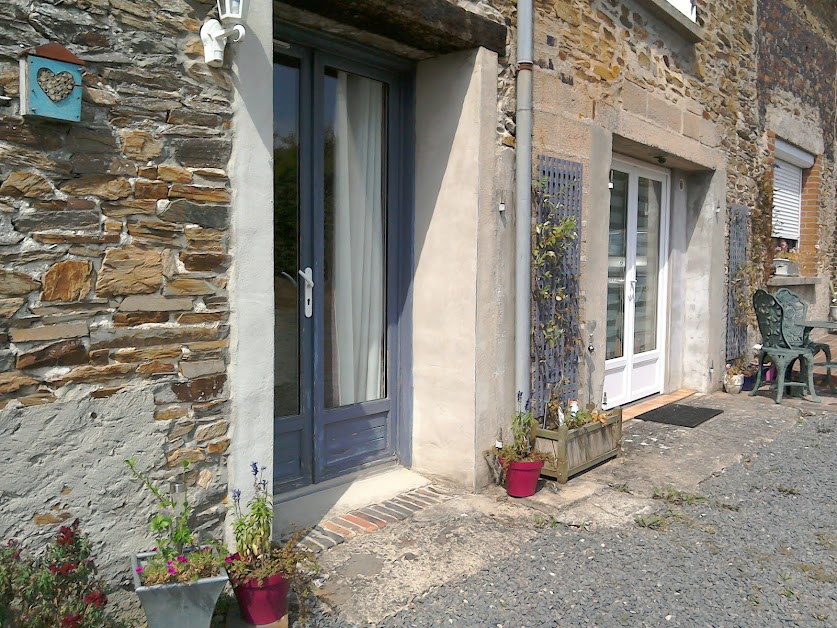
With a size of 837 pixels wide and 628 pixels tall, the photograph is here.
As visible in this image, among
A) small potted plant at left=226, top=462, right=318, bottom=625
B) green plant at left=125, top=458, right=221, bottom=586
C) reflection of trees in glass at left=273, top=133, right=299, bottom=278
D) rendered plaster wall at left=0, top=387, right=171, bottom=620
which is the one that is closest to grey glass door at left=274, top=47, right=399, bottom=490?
reflection of trees in glass at left=273, top=133, right=299, bottom=278

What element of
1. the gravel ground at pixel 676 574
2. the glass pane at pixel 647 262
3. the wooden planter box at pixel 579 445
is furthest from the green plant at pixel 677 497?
the glass pane at pixel 647 262

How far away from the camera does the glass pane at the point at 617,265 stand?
6078mm

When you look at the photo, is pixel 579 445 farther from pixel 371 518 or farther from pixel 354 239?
pixel 354 239

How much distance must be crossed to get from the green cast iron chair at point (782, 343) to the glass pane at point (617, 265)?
165 centimetres

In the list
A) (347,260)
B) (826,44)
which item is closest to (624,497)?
(347,260)

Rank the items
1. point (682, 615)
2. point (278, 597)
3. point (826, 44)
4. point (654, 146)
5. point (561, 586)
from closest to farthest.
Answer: point (278, 597) → point (682, 615) → point (561, 586) → point (654, 146) → point (826, 44)

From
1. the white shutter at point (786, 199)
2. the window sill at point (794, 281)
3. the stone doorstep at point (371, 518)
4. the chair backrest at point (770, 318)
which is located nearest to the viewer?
the stone doorstep at point (371, 518)

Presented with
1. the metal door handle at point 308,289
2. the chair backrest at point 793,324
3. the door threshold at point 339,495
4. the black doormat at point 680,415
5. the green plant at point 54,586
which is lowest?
the door threshold at point 339,495

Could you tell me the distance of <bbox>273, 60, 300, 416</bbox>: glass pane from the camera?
3.69m

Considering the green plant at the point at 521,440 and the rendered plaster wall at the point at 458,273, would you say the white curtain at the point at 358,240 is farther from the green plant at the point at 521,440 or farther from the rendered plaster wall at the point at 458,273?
the green plant at the point at 521,440

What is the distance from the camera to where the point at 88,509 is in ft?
7.80

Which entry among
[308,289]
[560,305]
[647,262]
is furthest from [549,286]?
[647,262]

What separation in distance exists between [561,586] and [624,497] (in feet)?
4.13

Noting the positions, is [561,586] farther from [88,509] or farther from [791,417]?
[791,417]
